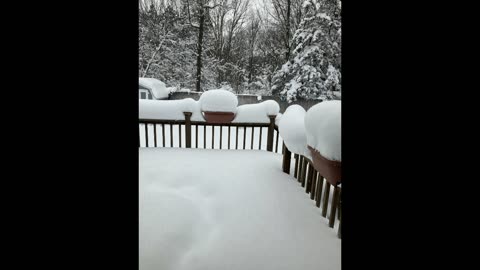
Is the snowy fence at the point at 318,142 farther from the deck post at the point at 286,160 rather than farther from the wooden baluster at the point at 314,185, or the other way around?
the deck post at the point at 286,160

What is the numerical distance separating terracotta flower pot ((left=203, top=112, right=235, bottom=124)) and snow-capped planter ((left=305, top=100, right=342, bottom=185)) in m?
2.80

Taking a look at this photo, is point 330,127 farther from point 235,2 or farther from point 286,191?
point 235,2

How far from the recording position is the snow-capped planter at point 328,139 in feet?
5.15

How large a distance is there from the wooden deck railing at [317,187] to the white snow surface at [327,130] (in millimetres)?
398

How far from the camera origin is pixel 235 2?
19.0 metres

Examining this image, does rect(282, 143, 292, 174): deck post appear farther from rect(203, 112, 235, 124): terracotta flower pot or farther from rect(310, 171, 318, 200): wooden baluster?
rect(203, 112, 235, 124): terracotta flower pot

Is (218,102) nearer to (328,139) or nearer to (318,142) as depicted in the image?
(318,142)

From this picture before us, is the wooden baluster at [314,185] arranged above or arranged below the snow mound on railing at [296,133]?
below

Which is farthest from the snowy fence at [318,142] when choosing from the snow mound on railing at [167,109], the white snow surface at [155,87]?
the white snow surface at [155,87]

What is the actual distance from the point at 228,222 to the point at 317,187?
0.91 metres

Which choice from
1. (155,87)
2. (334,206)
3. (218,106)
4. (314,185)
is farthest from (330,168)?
(155,87)

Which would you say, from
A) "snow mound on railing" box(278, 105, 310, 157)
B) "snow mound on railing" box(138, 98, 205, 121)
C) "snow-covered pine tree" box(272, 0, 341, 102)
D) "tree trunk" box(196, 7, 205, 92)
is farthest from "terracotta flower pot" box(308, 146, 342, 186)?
"tree trunk" box(196, 7, 205, 92)

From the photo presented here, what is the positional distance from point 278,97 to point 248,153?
419 inches

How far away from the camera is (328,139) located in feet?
5.28
